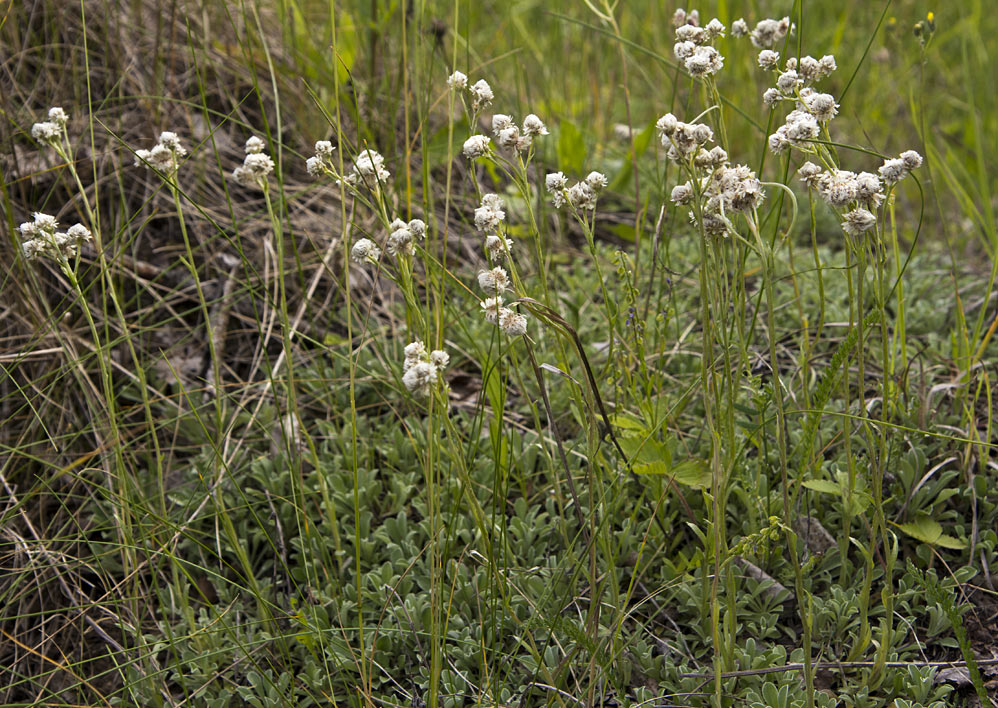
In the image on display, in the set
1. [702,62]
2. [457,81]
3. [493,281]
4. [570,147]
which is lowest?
[570,147]

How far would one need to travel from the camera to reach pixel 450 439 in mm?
1276

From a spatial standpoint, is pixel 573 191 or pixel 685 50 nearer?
pixel 685 50

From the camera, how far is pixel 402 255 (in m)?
1.34

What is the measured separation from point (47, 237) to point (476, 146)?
2.72ft

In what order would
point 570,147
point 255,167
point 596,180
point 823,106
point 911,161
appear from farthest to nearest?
point 570,147 < point 596,180 < point 255,167 < point 823,106 < point 911,161

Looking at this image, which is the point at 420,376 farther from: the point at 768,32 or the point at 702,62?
the point at 768,32

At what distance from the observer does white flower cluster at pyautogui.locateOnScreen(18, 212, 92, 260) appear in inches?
57.3

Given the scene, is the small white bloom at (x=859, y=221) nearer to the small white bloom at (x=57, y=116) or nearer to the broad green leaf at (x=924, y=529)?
the broad green leaf at (x=924, y=529)

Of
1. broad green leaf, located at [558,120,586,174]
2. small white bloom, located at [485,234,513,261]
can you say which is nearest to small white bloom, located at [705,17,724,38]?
small white bloom, located at [485,234,513,261]

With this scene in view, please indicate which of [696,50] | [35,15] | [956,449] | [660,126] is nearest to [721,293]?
[660,126]

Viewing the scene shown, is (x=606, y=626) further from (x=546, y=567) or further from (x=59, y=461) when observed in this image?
(x=59, y=461)

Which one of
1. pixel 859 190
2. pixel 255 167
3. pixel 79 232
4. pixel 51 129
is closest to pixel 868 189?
pixel 859 190

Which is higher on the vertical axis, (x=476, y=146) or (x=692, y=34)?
(x=692, y=34)

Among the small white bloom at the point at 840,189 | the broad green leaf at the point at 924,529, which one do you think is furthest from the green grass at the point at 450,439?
the small white bloom at the point at 840,189
